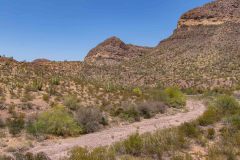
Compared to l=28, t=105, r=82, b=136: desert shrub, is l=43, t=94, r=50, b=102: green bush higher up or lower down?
higher up

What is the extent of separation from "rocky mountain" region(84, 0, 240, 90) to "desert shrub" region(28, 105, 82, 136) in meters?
27.2

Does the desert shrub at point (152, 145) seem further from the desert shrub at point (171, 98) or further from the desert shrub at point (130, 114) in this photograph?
the desert shrub at point (171, 98)

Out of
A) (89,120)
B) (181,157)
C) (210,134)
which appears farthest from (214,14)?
(181,157)

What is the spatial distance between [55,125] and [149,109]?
8090 mm

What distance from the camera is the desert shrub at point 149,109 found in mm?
22587

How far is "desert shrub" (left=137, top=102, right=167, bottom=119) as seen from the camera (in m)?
22.6

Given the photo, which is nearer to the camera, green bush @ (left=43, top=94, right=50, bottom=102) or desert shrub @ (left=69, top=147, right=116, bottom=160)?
desert shrub @ (left=69, top=147, right=116, bottom=160)

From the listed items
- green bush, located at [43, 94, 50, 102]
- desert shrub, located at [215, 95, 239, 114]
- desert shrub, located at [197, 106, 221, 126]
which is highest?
green bush, located at [43, 94, 50, 102]

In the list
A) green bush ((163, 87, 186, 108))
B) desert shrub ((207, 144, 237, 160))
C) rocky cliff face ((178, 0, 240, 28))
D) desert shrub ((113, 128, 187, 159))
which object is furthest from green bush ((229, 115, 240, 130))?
rocky cliff face ((178, 0, 240, 28))

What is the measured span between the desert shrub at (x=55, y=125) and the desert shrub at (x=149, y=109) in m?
6.26

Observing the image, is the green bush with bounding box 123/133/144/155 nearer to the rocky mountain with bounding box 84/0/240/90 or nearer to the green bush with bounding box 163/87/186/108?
the green bush with bounding box 163/87/186/108

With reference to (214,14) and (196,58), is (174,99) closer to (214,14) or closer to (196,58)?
(196,58)

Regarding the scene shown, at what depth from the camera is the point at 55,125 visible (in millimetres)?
16594

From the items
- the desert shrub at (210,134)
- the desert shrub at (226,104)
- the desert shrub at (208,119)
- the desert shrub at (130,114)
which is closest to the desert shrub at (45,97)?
the desert shrub at (130,114)
